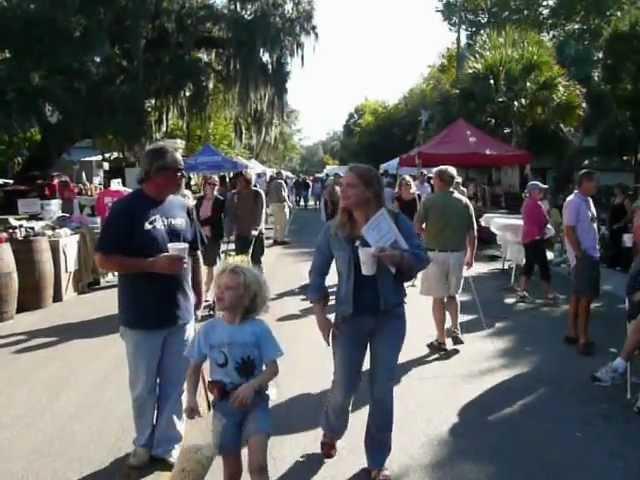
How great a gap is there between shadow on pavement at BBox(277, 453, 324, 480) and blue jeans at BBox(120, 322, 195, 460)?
680 millimetres

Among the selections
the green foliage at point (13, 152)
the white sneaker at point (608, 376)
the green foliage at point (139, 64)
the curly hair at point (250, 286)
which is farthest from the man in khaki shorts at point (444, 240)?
the green foliage at point (13, 152)

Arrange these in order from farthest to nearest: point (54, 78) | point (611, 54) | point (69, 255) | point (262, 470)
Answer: point (54, 78) → point (611, 54) → point (69, 255) → point (262, 470)

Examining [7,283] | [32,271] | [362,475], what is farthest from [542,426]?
[32,271]

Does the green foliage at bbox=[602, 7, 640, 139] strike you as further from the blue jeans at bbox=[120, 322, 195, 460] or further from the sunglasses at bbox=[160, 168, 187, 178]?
the blue jeans at bbox=[120, 322, 195, 460]

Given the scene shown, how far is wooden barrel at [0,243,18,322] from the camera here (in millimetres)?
9789

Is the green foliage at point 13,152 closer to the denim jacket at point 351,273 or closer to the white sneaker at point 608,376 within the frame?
the white sneaker at point 608,376

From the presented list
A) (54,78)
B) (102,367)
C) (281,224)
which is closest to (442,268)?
(102,367)

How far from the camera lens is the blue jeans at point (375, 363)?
454 centimetres

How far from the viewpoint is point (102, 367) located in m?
7.54

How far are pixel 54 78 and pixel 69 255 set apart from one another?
1532 centimetres

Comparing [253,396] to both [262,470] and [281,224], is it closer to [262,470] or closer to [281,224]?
[262,470]

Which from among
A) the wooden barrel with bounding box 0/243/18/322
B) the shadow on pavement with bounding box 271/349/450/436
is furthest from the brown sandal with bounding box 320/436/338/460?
the wooden barrel with bounding box 0/243/18/322

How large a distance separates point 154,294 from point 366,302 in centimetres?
118

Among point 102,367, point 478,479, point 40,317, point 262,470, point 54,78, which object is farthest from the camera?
point 54,78
